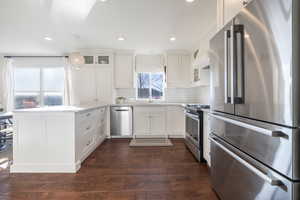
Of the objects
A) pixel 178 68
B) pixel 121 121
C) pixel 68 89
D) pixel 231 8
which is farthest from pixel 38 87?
pixel 231 8

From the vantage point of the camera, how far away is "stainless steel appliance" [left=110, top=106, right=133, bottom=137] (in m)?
5.28

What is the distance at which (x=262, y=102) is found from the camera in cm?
120

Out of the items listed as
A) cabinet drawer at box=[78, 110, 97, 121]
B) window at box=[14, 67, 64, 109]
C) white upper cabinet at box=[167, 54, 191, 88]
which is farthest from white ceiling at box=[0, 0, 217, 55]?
cabinet drawer at box=[78, 110, 97, 121]

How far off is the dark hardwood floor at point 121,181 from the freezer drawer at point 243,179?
41 cm

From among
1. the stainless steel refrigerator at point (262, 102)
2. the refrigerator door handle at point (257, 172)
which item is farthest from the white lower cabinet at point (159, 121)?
the refrigerator door handle at point (257, 172)

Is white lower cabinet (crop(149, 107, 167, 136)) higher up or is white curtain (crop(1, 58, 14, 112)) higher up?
white curtain (crop(1, 58, 14, 112))

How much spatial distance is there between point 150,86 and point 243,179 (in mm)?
4763

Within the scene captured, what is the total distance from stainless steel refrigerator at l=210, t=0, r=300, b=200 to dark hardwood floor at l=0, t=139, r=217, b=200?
726 millimetres

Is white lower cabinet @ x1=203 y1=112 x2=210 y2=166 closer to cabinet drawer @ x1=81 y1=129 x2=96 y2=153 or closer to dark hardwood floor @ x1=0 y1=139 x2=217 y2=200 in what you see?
dark hardwood floor @ x1=0 y1=139 x2=217 y2=200

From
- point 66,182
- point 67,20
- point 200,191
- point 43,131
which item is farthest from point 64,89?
point 200,191

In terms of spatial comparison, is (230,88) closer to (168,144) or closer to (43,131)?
(43,131)

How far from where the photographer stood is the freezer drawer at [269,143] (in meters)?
0.98

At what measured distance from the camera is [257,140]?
4.10ft

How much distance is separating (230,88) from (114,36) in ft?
11.0
